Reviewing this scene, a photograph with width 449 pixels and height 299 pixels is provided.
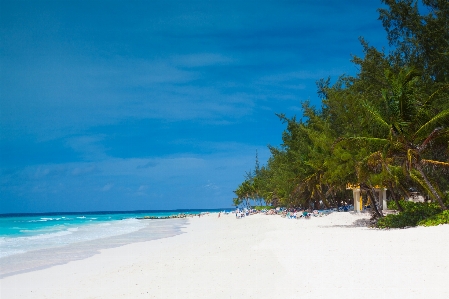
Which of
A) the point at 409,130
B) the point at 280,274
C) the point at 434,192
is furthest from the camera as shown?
the point at 409,130

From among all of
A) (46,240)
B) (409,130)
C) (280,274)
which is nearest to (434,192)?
(409,130)

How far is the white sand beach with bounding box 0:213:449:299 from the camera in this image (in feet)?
25.0

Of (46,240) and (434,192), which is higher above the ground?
(434,192)

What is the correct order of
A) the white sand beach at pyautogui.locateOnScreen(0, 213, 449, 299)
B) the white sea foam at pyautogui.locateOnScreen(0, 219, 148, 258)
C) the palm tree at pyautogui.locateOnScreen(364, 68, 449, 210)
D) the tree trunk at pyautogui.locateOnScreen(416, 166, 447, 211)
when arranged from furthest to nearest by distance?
the white sea foam at pyautogui.locateOnScreen(0, 219, 148, 258), the palm tree at pyautogui.locateOnScreen(364, 68, 449, 210), the tree trunk at pyautogui.locateOnScreen(416, 166, 447, 211), the white sand beach at pyautogui.locateOnScreen(0, 213, 449, 299)

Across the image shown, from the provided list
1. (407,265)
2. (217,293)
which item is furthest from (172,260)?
(407,265)

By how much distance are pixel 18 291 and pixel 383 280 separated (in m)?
8.69

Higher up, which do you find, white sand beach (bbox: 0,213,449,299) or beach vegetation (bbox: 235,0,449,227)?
beach vegetation (bbox: 235,0,449,227)

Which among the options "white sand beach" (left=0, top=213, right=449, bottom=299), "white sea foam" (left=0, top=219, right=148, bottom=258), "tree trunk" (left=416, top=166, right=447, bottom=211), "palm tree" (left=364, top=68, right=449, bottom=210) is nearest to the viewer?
"white sand beach" (left=0, top=213, right=449, bottom=299)

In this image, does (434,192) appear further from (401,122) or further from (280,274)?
(280,274)

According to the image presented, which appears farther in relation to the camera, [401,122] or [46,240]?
[46,240]

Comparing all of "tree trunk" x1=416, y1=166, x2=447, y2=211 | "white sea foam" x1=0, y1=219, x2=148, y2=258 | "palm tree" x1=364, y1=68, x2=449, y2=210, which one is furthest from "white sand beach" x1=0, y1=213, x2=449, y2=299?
"white sea foam" x1=0, y1=219, x2=148, y2=258

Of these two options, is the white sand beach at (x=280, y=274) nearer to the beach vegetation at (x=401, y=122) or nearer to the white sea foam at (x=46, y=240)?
the beach vegetation at (x=401, y=122)

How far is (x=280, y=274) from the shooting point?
30.6ft

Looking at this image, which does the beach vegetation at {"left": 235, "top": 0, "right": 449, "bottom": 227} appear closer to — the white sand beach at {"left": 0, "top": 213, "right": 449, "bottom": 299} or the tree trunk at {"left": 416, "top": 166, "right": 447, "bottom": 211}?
the tree trunk at {"left": 416, "top": 166, "right": 447, "bottom": 211}
